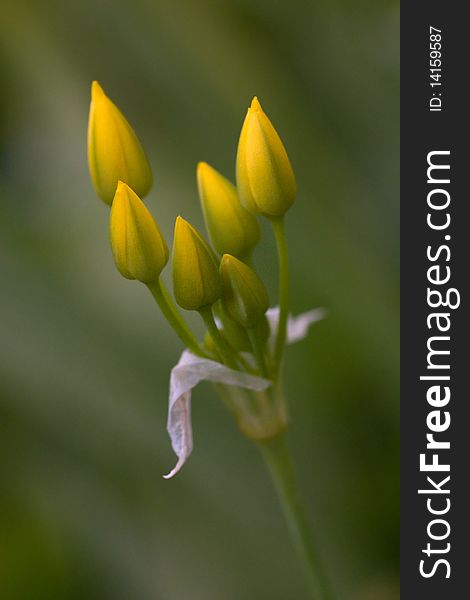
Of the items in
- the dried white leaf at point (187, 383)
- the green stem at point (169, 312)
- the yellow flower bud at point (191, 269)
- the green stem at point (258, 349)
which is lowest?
the dried white leaf at point (187, 383)

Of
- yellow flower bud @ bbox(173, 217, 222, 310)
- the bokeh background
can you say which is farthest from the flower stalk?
the bokeh background

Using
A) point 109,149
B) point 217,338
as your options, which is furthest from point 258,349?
point 109,149

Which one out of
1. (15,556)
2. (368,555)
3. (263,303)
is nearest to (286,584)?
(368,555)

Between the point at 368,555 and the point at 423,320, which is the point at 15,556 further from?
the point at 423,320

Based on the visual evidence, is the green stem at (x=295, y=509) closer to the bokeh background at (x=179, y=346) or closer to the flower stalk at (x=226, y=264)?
the flower stalk at (x=226, y=264)

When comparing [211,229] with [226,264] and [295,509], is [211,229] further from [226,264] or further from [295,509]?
[295,509]

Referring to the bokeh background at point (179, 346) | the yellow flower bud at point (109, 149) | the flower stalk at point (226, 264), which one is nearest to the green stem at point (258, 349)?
the flower stalk at point (226, 264)
